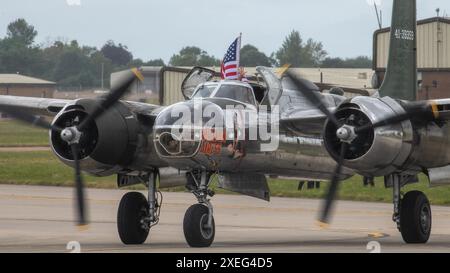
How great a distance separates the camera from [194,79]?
24.5 m

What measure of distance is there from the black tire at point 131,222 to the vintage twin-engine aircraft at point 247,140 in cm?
2

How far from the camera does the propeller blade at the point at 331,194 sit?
848 inches

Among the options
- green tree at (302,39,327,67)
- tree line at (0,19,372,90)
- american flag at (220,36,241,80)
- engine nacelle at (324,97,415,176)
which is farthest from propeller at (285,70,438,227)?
green tree at (302,39,327,67)

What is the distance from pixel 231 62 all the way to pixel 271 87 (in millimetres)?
2613

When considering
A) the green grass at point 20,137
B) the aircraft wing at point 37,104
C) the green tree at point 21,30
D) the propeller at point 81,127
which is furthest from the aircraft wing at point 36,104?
the green tree at point 21,30

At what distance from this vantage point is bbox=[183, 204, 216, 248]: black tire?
2125 centimetres

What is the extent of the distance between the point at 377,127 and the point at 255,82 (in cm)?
372

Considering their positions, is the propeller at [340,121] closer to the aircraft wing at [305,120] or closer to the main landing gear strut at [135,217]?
the aircraft wing at [305,120]

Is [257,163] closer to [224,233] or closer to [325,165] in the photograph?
[325,165]

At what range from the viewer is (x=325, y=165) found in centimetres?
2481

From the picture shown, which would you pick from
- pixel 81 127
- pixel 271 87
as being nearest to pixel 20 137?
pixel 271 87

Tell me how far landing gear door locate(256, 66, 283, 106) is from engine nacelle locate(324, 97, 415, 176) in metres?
1.89

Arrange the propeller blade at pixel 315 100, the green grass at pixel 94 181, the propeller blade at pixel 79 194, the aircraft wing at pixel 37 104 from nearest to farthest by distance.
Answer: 1. the propeller blade at pixel 315 100
2. the propeller blade at pixel 79 194
3. the aircraft wing at pixel 37 104
4. the green grass at pixel 94 181

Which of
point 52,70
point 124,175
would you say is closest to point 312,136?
point 124,175
